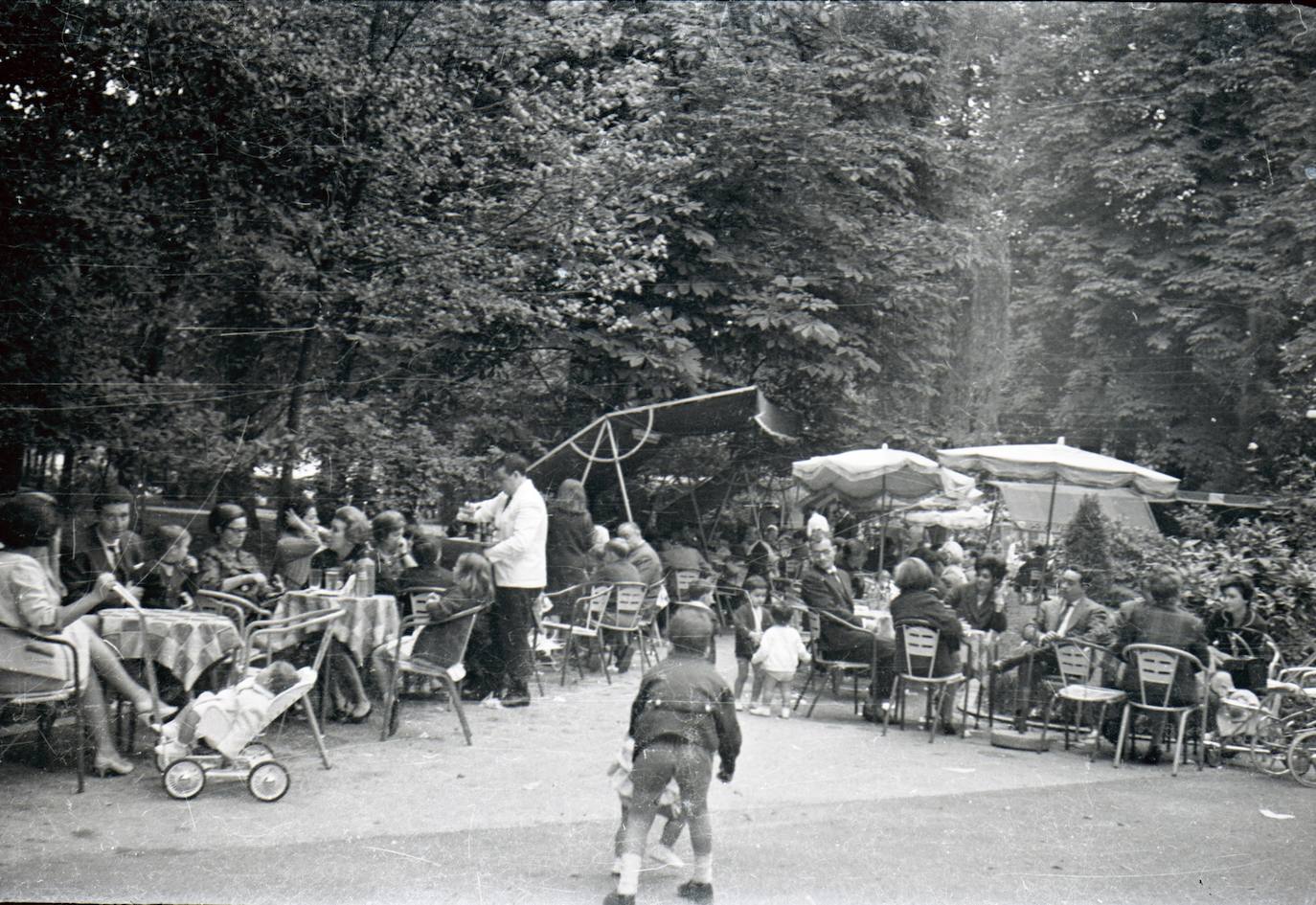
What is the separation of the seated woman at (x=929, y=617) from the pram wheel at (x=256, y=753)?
410 cm

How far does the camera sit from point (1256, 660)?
734cm

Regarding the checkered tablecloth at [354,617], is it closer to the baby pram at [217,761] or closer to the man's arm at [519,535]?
the man's arm at [519,535]

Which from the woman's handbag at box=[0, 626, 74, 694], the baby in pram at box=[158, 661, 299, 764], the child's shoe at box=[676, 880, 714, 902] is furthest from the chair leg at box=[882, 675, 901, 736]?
the woman's handbag at box=[0, 626, 74, 694]

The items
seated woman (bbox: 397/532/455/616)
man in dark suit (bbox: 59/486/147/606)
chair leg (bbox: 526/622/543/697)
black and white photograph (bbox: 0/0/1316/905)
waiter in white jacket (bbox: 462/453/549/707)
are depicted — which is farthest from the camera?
chair leg (bbox: 526/622/543/697)

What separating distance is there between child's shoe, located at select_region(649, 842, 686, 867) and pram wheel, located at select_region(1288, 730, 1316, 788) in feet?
13.2

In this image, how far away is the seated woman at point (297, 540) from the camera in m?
6.31

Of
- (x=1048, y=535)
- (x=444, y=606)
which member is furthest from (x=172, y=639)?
(x=1048, y=535)

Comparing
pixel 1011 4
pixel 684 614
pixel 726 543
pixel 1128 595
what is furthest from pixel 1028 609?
pixel 684 614

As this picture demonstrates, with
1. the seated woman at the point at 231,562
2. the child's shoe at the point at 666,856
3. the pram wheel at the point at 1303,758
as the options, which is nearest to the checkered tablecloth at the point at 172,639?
the seated woman at the point at 231,562

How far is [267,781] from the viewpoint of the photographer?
4980mm

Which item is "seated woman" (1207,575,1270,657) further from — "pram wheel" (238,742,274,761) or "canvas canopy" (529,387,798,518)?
"pram wheel" (238,742,274,761)

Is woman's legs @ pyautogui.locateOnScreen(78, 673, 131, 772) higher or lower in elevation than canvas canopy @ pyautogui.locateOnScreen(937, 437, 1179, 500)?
lower

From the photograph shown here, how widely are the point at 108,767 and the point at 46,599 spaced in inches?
A: 33.1

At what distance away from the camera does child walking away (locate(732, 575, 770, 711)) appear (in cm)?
764
